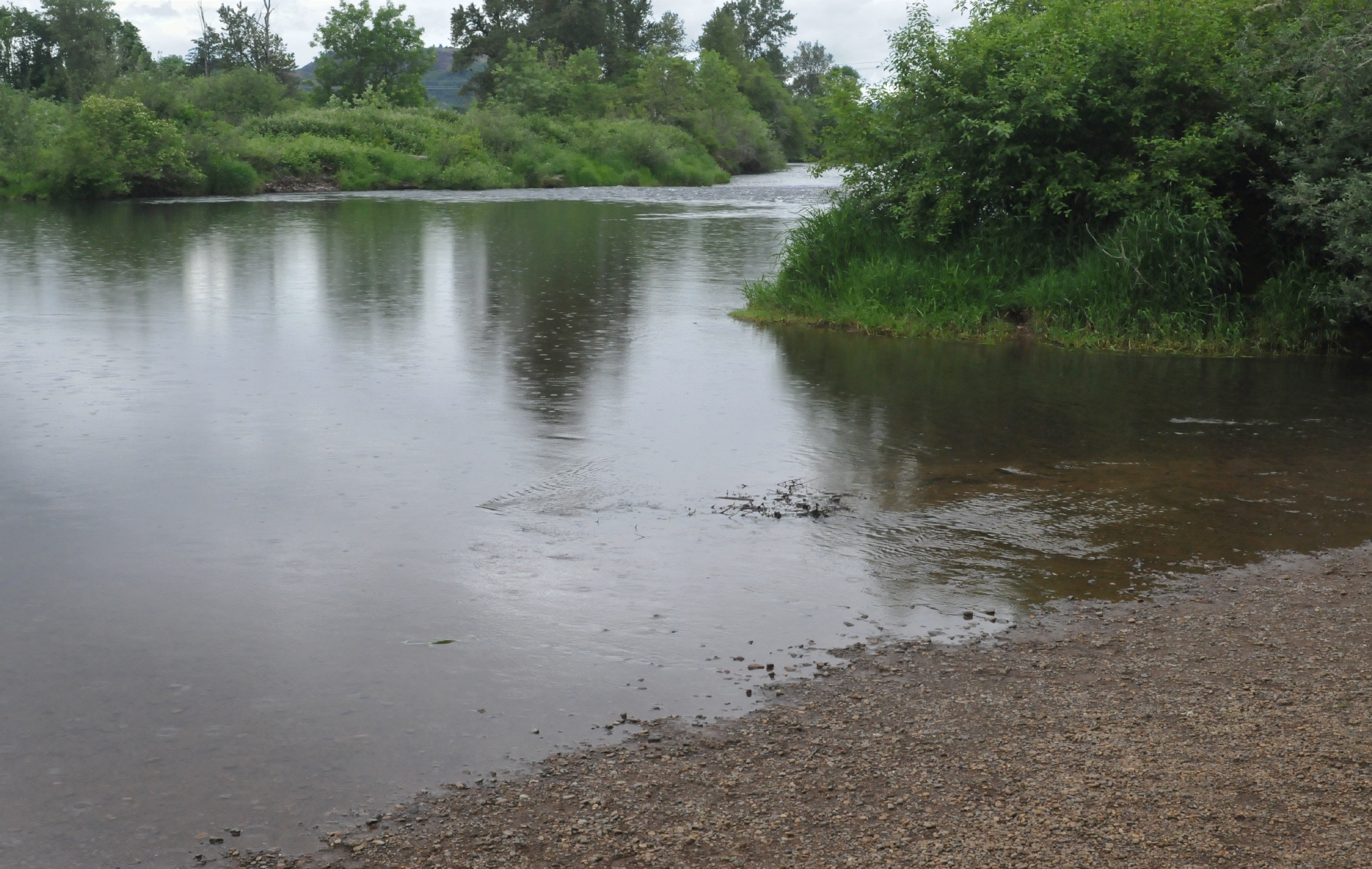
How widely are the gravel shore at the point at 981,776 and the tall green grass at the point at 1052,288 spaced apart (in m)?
8.48

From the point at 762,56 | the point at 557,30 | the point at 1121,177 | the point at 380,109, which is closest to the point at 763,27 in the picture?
the point at 762,56

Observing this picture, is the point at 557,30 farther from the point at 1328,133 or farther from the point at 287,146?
the point at 1328,133

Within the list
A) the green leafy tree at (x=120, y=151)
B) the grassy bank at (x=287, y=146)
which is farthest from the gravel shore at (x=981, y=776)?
the grassy bank at (x=287, y=146)

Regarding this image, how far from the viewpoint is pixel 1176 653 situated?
542cm

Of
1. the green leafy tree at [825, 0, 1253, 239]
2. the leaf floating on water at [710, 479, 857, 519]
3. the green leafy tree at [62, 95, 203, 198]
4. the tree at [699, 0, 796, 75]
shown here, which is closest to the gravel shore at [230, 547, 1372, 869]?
the leaf floating on water at [710, 479, 857, 519]

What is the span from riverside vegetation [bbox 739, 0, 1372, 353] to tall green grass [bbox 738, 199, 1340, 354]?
0.02m

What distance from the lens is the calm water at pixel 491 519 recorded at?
188 inches

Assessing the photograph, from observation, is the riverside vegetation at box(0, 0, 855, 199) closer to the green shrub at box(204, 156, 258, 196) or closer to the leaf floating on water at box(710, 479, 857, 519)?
the green shrub at box(204, 156, 258, 196)

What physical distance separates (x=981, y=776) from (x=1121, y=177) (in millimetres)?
10794

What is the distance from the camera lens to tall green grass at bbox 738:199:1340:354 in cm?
1339

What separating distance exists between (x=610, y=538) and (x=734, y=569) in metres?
0.84

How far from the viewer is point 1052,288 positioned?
1411 cm

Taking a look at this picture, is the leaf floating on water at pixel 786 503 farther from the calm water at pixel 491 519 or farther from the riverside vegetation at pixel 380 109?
the riverside vegetation at pixel 380 109

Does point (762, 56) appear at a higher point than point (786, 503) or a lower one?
higher
